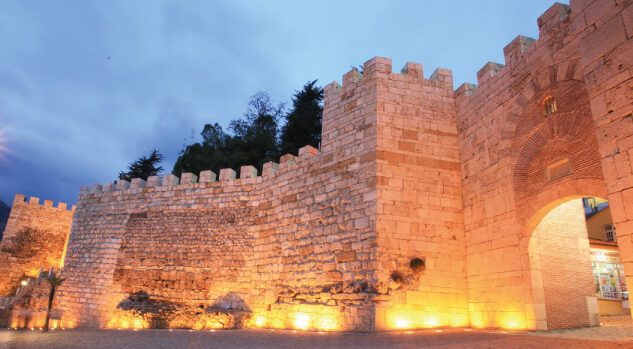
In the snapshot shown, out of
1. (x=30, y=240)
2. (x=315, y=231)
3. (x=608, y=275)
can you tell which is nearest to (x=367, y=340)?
(x=315, y=231)

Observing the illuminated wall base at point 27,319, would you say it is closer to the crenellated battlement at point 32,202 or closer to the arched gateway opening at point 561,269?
the crenellated battlement at point 32,202

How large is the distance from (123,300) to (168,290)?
→ 1.32 metres

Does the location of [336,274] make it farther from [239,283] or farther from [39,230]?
[39,230]

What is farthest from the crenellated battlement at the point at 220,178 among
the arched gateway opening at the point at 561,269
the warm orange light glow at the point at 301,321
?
the arched gateway opening at the point at 561,269

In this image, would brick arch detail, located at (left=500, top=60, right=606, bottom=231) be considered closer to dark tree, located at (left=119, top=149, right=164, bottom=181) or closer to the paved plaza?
the paved plaza

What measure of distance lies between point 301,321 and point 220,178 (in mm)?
4577

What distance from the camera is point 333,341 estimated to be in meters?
5.59

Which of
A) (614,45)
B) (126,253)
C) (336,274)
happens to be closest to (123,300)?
(126,253)

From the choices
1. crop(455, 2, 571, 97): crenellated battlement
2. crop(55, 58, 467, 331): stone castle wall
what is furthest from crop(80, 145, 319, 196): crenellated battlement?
crop(455, 2, 571, 97): crenellated battlement

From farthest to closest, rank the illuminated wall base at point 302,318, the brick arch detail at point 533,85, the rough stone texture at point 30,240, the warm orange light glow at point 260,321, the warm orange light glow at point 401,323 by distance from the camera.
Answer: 1. the rough stone texture at point 30,240
2. the warm orange light glow at point 260,321
3. the illuminated wall base at point 302,318
4. the warm orange light glow at point 401,323
5. the brick arch detail at point 533,85

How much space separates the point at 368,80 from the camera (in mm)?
8141

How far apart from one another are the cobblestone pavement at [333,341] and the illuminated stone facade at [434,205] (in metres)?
0.59

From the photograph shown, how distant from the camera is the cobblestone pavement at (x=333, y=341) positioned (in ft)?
15.8

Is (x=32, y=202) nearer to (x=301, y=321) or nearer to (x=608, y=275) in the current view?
(x=301, y=321)
